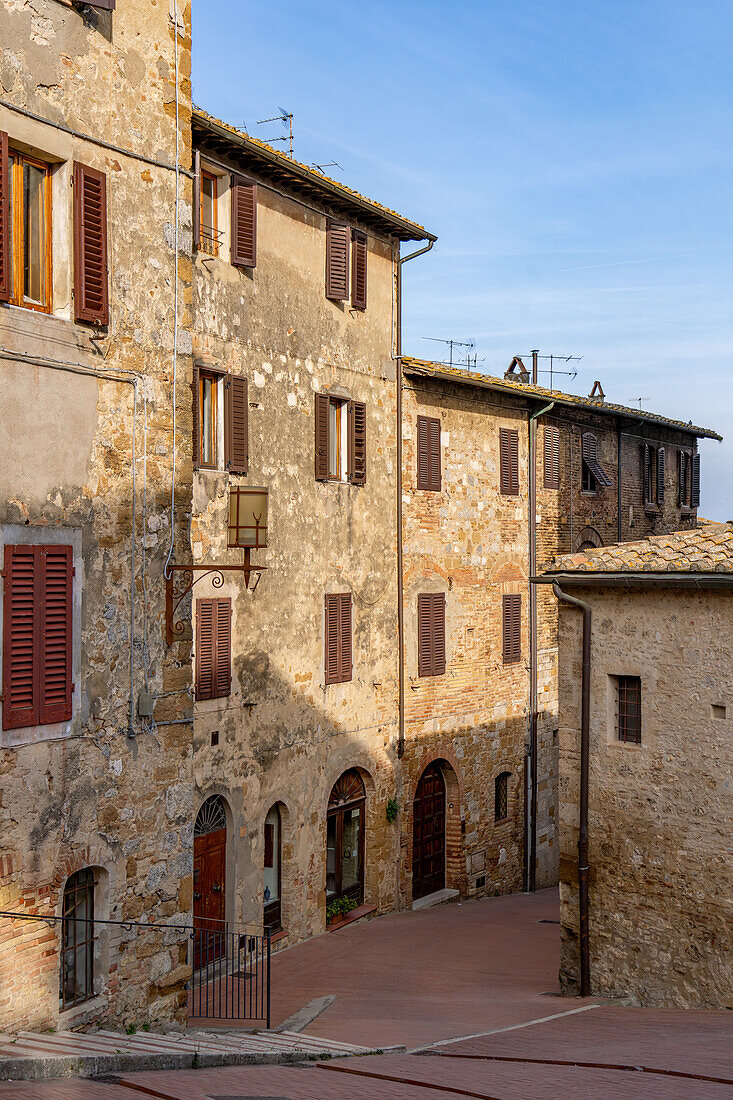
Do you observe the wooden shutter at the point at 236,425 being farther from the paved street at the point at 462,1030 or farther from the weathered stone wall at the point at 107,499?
the paved street at the point at 462,1030

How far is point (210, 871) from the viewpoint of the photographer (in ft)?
49.5

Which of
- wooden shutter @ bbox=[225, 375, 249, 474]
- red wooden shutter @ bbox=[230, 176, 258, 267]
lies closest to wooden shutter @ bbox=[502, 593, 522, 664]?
wooden shutter @ bbox=[225, 375, 249, 474]

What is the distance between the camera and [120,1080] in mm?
7660

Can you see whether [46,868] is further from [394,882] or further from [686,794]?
[394,882]

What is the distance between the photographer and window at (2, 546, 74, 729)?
29.4 ft

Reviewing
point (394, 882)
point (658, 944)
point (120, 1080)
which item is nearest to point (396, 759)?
point (394, 882)

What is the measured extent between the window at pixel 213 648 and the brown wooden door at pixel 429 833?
6.44 meters

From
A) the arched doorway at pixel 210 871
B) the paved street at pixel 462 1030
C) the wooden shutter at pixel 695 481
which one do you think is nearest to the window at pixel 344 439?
the arched doorway at pixel 210 871

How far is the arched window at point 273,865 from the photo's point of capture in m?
16.6

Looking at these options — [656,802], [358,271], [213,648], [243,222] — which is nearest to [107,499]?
[213,648]

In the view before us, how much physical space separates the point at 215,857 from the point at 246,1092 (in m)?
7.70

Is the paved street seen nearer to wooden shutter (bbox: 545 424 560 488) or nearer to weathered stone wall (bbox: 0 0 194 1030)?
weathered stone wall (bbox: 0 0 194 1030)

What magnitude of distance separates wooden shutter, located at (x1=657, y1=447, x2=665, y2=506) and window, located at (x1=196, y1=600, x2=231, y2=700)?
58.7 feet

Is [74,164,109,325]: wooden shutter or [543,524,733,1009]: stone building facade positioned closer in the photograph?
[74,164,109,325]: wooden shutter
